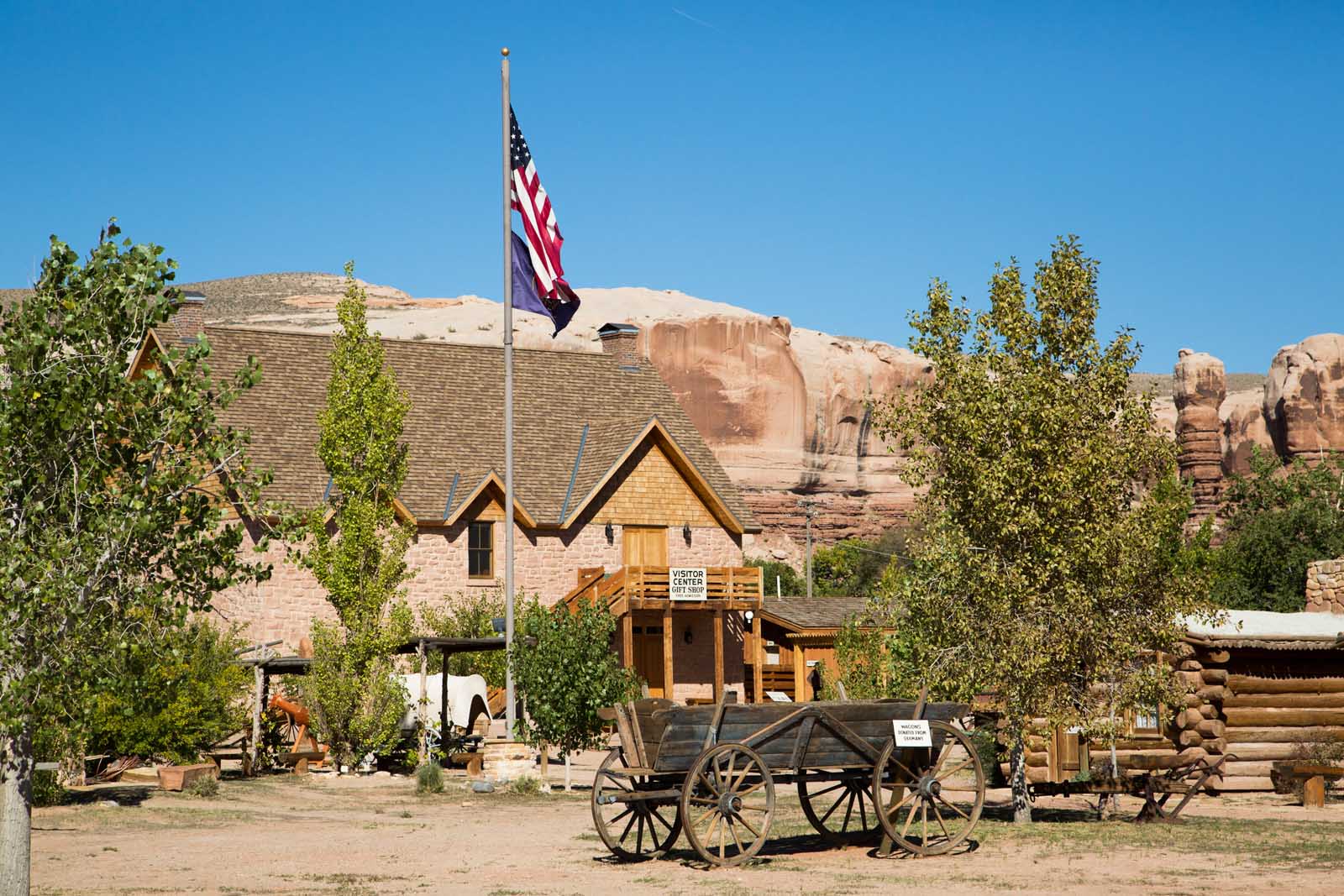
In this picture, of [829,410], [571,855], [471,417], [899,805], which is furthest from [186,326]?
[829,410]

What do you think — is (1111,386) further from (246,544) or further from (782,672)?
(782,672)

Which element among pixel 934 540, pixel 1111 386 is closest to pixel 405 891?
pixel 934 540

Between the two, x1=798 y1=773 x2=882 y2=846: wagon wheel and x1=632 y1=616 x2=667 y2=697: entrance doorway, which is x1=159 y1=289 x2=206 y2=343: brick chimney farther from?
x1=798 y1=773 x2=882 y2=846: wagon wheel

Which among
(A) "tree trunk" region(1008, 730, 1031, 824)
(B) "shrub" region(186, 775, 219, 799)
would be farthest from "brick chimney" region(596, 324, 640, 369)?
(A) "tree trunk" region(1008, 730, 1031, 824)

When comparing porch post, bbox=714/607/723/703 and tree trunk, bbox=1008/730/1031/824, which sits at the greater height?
porch post, bbox=714/607/723/703

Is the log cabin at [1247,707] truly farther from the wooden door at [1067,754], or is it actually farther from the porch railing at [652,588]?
the porch railing at [652,588]

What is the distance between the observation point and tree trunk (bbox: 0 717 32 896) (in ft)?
36.7

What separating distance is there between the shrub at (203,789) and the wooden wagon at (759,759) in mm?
9666

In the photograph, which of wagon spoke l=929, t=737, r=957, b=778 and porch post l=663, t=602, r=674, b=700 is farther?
porch post l=663, t=602, r=674, b=700

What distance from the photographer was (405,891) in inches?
533

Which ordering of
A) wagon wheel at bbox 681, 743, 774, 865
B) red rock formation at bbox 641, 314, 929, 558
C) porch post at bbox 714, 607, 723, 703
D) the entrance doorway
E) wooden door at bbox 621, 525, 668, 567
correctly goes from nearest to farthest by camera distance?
wagon wheel at bbox 681, 743, 774, 865
porch post at bbox 714, 607, 723, 703
the entrance doorway
wooden door at bbox 621, 525, 668, 567
red rock formation at bbox 641, 314, 929, 558

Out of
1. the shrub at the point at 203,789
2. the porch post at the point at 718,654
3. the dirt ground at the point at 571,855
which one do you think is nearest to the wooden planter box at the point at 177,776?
the shrub at the point at 203,789

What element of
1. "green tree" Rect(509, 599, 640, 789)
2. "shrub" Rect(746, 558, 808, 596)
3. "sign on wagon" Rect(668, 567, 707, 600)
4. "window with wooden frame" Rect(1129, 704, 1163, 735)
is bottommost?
"window with wooden frame" Rect(1129, 704, 1163, 735)

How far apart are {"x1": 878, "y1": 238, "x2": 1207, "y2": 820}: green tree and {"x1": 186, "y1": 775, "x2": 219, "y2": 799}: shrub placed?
1127 cm
